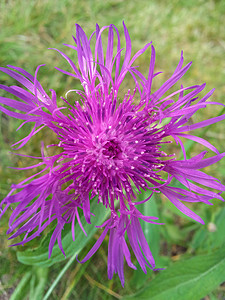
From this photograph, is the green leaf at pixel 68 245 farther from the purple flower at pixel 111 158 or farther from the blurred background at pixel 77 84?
the blurred background at pixel 77 84

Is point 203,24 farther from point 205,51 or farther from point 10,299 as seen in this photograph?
point 10,299

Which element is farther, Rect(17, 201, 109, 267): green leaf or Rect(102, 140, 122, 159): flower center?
Rect(17, 201, 109, 267): green leaf

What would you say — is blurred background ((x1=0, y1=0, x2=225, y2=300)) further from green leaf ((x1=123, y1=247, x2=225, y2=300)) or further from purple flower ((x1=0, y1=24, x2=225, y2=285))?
purple flower ((x1=0, y1=24, x2=225, y2=285))

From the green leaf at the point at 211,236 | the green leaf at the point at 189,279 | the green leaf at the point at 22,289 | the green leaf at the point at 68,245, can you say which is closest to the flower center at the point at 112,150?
the green leaf at the point at 68,245

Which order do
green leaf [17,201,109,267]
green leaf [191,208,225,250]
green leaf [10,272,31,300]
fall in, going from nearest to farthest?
green leaf [17,201,109,267] < green leaf [10,272,31,300] < green leaf [191,208,225,250]

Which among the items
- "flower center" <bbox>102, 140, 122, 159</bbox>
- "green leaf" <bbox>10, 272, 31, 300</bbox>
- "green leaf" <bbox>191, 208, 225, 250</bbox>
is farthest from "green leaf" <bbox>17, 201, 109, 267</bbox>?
"green leaf" <bbox>191, 208, 225, 250</bbox>

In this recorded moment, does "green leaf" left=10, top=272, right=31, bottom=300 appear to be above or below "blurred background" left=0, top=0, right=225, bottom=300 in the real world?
below
